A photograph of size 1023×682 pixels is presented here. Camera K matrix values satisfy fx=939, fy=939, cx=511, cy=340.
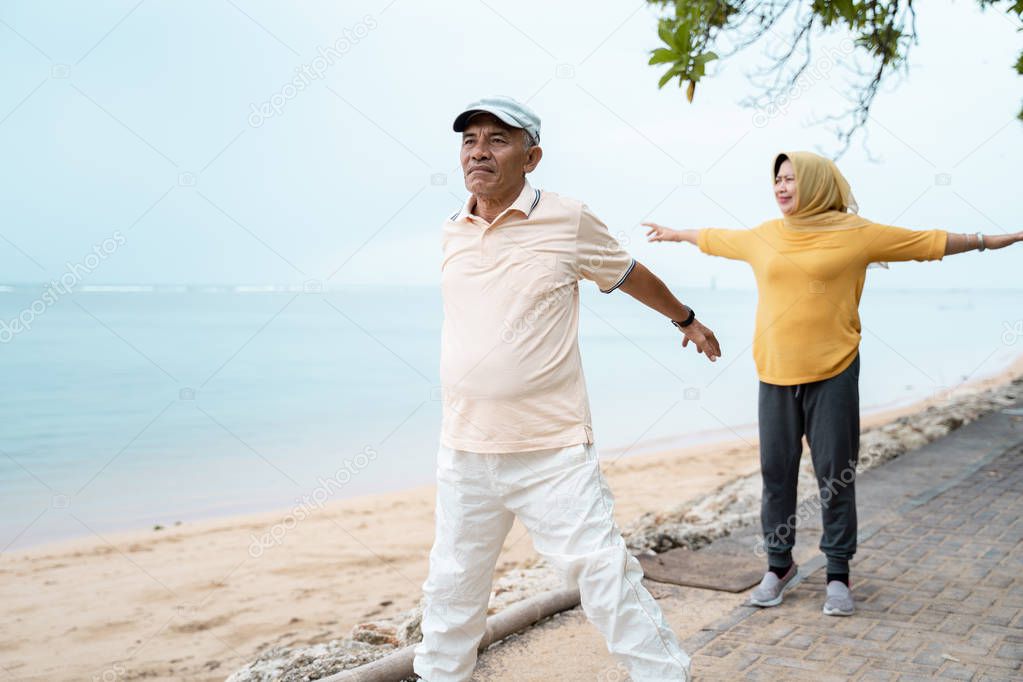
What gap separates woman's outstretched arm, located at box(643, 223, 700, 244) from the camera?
4.94m

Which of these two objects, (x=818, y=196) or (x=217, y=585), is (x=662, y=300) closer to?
(x=818, y=196)

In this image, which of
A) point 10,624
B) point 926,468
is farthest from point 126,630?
point 926,468

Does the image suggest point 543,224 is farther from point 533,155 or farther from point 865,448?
point 865,448

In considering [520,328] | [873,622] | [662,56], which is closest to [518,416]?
[520,328]

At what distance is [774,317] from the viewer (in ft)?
15.0

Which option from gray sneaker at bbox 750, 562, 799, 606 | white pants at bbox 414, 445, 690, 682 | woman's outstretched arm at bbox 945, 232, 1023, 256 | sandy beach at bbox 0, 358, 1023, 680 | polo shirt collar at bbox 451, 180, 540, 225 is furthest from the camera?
sandy beach at bbox 0, 358, 1023, 680

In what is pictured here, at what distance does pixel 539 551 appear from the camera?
10.00 ft

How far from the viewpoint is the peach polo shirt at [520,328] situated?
3.02 m

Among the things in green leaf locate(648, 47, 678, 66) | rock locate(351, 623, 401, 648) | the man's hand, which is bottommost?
rock locate(351, 623, 401, 648)

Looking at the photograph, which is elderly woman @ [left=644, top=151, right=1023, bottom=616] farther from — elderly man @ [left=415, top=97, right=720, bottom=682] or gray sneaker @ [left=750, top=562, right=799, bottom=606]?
elderly man @ [left=415, top=97, right=720, bottom=682]

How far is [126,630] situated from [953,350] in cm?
A: 3208

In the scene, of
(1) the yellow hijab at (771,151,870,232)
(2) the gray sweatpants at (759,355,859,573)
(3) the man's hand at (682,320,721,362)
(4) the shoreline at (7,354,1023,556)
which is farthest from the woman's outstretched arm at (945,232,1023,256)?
(4) the shoreline at (7,354,1023,556)

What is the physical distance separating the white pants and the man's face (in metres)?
0.88

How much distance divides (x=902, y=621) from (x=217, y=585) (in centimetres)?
483
